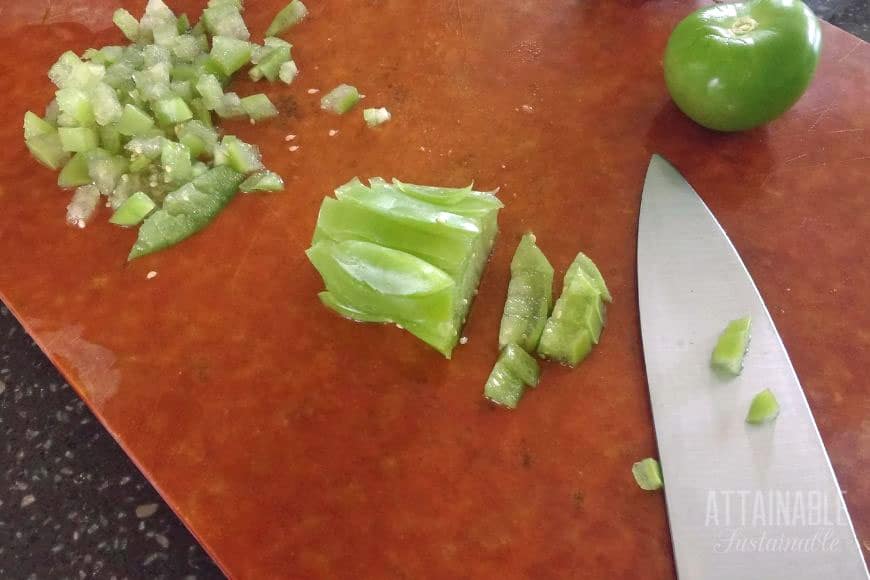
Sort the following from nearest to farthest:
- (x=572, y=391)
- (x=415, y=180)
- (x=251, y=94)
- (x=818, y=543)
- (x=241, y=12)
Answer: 1. (x=818, y=543)
2. (x=572, y=391)
3. (x=415, y=180)
4. (x=251, y=94)
5. (x=241, y=12)

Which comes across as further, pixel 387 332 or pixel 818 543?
pixel 387 332

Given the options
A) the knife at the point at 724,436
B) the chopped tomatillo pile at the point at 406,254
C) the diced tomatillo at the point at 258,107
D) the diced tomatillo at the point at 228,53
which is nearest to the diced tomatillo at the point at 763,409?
the knife at the point at 724,436

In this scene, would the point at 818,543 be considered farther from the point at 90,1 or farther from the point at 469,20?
the point at 90,1

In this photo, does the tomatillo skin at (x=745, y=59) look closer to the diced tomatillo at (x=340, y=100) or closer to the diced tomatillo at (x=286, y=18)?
the diced tomatillo at (x=340, y=100)

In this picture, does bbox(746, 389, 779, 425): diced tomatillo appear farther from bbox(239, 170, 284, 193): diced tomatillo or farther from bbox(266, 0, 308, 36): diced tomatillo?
bbox(266, 0, 308, 36): diced tomatillo

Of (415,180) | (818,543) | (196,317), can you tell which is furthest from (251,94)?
(818,543)

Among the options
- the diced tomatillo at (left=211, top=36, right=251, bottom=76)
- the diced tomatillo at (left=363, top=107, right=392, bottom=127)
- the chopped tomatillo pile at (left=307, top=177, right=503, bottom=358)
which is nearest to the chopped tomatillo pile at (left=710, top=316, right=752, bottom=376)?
the chopped tomatillo pile at (left=307, top=177, right=503, bottom=358)
